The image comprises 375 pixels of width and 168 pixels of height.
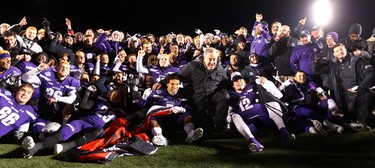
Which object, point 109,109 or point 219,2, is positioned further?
point 219,2

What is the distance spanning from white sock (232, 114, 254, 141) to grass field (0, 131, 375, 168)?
0.22m

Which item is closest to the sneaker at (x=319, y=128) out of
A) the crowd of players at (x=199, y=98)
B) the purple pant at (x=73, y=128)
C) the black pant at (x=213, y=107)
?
the crowd of players at (x=199, y=98)

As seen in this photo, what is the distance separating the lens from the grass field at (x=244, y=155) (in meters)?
4.47

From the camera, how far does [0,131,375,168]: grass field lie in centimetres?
447

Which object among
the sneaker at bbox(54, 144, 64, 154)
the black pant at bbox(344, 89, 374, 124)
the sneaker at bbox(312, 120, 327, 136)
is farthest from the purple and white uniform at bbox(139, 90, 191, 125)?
the black pant at bbox(344, 89, 374, 124)

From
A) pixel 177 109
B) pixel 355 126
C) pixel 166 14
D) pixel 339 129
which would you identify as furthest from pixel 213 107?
pixel 166 14

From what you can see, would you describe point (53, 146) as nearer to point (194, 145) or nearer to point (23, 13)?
point (194, 145)

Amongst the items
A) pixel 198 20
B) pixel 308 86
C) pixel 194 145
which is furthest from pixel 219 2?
pixel 194 145

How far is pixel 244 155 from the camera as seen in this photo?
485cm

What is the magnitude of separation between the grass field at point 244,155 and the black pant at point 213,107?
464mm

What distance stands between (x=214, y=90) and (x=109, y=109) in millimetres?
2019

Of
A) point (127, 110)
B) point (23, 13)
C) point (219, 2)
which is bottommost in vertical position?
point (127, 110)

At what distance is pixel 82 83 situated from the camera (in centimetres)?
716

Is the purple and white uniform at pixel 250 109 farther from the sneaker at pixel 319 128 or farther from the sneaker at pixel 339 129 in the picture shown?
the sneaker at pixel 339 129
